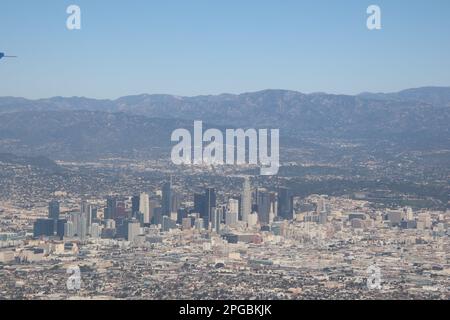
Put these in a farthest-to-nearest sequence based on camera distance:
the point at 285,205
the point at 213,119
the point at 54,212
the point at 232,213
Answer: the point at 213,119
the point at 285,205
the point at 232,213
the point at 54,212

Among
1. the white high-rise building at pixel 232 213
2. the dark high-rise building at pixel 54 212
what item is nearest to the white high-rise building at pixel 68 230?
the dark high-rise building at pixel 54 212

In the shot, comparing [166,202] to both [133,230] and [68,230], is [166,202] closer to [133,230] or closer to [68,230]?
[133,230]

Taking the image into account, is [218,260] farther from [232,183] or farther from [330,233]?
[232,183]

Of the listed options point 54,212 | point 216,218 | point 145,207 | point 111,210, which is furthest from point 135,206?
point 216,218

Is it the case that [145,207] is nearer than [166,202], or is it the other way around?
[145,207]

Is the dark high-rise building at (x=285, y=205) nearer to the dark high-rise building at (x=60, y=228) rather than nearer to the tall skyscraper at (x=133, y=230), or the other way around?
the tall skyscraper at (x=133, y=230)

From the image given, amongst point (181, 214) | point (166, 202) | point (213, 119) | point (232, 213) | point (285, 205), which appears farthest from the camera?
point (213, 119)
